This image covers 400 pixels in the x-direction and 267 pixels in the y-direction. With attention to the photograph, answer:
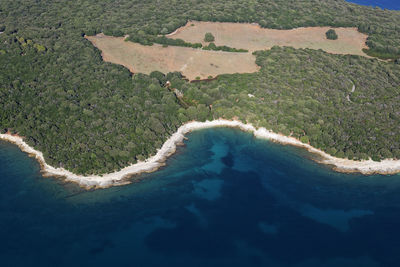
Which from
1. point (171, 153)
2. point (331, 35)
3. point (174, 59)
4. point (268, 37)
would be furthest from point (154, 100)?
point (331, 35)

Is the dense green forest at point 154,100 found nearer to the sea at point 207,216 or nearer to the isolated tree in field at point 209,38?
the sea at point 207,216

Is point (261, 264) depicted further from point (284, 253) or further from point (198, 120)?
point (198, 120)

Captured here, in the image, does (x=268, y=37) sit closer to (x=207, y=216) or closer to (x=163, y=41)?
(x=163, y=41)

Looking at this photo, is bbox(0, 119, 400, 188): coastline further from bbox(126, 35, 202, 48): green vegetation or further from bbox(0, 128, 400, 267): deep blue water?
bbox(126, 35, 202, 48): green vegetation

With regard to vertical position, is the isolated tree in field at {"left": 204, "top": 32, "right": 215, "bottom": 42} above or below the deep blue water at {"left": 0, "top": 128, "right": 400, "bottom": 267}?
above

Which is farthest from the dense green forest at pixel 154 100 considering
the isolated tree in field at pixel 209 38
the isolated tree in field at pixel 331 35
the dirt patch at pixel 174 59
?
the isolated tree in field at pixel 209 38

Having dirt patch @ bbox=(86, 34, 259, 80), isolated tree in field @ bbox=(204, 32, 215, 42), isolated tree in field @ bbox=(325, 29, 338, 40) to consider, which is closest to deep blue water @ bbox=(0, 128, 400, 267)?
dirt patch @ bbox=(86, 34, 259, 80)
